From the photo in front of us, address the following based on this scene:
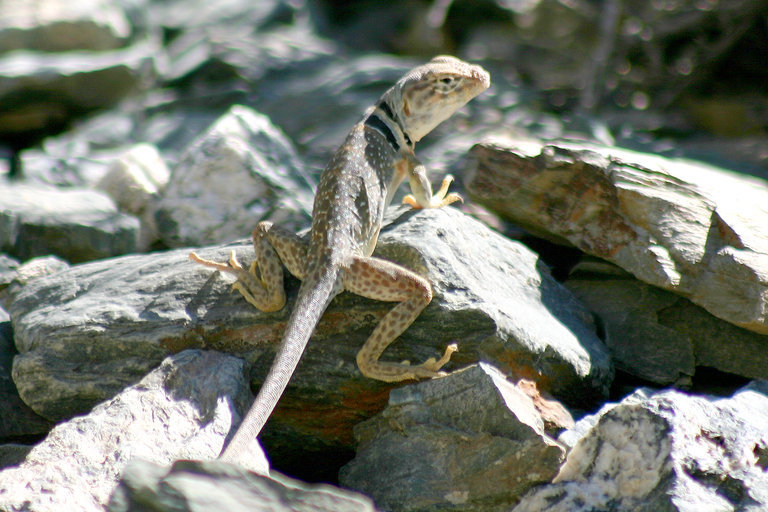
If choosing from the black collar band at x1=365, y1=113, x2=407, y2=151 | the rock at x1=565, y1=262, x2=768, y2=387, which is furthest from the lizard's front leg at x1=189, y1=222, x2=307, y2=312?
the rock at x1=565, y1=262, x2=768, y2=387

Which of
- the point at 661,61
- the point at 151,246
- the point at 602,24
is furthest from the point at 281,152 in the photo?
the point at 661,61

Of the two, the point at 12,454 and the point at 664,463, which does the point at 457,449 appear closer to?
the point at 664,463

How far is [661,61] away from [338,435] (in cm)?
831

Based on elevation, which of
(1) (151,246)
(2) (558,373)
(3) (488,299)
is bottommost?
(1) (151,246)

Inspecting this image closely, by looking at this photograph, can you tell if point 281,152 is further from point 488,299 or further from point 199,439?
point 199,439

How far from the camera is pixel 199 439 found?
151 inches

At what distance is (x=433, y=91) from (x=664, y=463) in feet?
9.86

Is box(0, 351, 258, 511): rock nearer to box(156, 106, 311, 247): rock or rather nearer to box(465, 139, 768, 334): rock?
box(156, 106, 311, 247): rock

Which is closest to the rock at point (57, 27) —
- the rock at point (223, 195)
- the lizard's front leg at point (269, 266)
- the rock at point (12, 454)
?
the rock at point (223, 195)

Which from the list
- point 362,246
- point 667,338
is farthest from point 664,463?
point 362,246

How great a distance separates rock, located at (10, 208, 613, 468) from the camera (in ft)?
14.4

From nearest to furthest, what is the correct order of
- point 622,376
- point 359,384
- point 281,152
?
point 359,384, point 622,376, point 281,152

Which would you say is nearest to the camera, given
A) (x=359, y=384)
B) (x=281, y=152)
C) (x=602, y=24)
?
(x=359, y=384)

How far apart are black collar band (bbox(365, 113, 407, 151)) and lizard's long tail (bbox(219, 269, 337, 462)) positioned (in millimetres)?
1448
